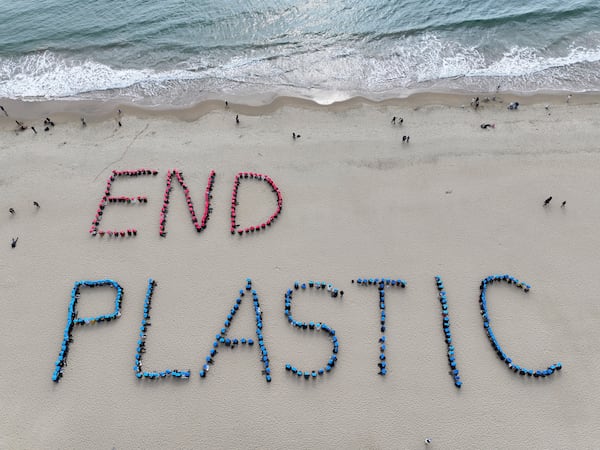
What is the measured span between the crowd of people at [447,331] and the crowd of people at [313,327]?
248 inches

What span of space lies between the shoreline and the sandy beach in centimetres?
34

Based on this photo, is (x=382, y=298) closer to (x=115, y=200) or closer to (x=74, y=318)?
(x=74, y=318)

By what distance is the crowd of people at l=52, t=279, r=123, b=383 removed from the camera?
955 inches

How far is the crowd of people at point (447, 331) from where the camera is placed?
23.6 metres

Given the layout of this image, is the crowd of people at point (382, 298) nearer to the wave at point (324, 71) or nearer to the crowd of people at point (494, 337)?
the crowd of people at point (494, 337)

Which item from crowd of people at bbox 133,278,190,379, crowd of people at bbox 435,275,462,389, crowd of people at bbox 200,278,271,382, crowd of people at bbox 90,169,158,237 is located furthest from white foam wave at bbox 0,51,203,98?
crowd of people at bbox 435,275,462,389

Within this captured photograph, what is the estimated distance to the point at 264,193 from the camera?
105 feet

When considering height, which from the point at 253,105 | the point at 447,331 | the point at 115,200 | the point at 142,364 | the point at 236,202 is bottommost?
the point at 142,364

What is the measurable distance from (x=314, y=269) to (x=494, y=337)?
11.3 meters

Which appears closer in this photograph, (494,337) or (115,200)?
(494,337)

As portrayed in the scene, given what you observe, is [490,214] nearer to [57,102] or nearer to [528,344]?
[528,344]

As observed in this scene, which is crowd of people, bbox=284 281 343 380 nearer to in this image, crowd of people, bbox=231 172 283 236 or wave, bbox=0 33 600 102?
crowd of people, bbox=231 172 283 236

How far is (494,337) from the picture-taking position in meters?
24.9

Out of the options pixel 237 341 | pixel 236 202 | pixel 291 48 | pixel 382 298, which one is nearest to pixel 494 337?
pixel 382 298
